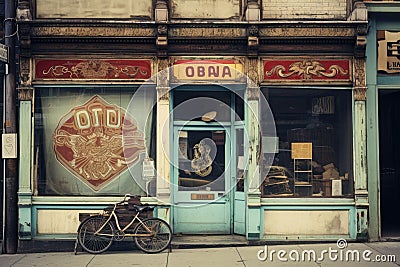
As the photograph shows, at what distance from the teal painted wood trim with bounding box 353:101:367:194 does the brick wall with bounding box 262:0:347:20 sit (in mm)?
1883

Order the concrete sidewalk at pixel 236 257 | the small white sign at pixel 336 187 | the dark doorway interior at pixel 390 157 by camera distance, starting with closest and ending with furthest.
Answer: the concrete sidewalk at pixel 236 257 < the small white sign at pixel 336 187 < the dark doorway interior at pixel 390 157

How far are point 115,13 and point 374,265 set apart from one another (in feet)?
22.3

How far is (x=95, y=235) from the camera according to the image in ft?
35.0

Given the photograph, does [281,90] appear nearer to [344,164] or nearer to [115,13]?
[344,164]

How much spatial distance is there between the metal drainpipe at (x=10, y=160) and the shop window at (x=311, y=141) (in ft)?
16.2

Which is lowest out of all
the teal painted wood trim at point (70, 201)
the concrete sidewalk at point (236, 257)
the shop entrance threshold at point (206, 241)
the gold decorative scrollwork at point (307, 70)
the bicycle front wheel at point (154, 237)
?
the concrete sidewalk at point (236, 257)

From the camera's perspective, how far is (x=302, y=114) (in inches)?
460

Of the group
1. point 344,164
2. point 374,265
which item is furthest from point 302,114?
point 374,265

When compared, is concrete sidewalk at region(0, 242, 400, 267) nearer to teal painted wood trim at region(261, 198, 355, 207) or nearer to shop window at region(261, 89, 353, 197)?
teal painted wood trim at region(261, 198, 355, 207)

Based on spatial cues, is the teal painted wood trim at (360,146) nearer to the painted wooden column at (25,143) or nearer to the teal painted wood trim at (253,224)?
the teal painted wood trim at (253,224)

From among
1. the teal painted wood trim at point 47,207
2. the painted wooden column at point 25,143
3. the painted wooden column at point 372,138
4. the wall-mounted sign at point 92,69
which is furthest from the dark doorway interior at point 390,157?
the painted wooden column at point 25,143

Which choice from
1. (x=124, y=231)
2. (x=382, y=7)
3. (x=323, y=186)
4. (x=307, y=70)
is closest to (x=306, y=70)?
(x=307, y=70)

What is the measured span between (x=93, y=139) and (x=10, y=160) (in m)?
1.63

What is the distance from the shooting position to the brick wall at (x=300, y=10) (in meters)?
11.6
